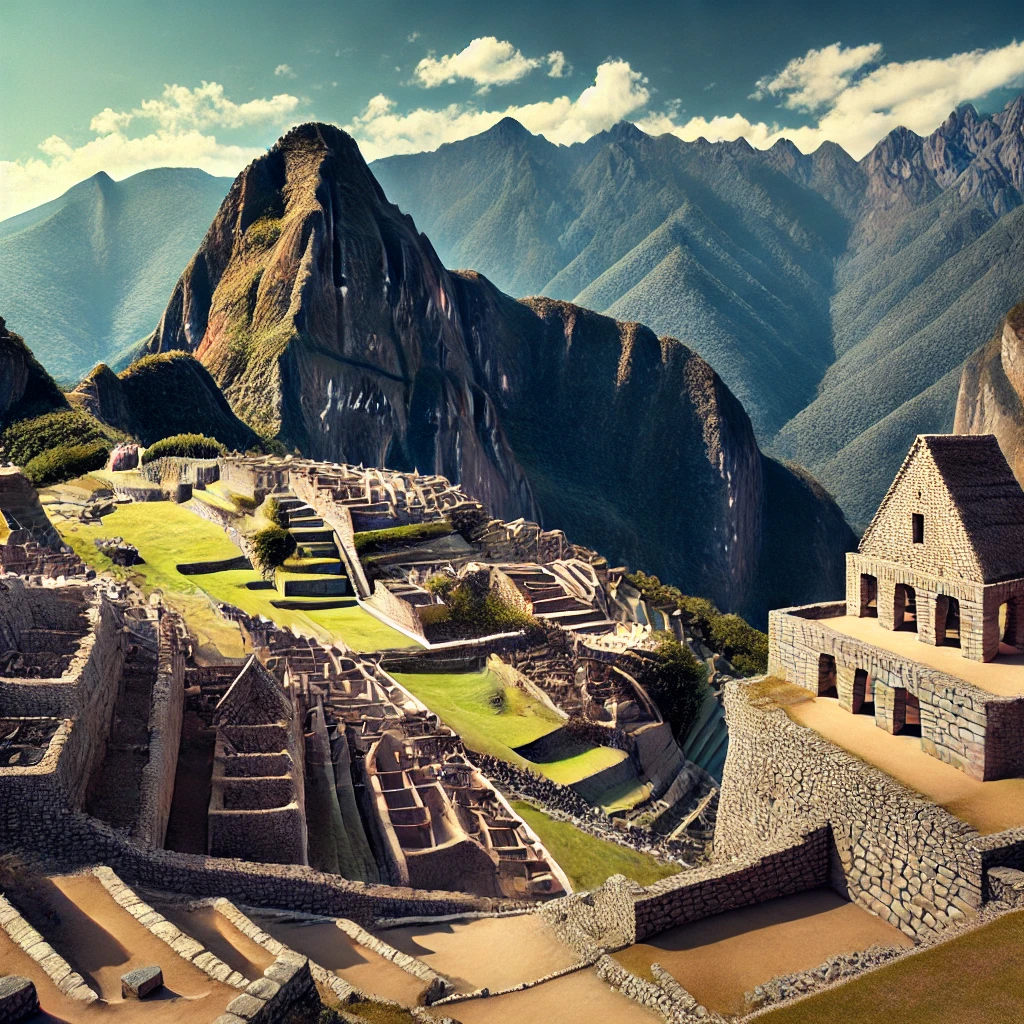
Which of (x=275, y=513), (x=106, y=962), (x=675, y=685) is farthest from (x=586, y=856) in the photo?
(x=275, y=513)

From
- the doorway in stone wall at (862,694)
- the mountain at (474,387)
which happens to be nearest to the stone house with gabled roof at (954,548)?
the doorway in stone wall at (862,694)

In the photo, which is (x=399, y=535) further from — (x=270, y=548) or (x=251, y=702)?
(x=251, y=702)

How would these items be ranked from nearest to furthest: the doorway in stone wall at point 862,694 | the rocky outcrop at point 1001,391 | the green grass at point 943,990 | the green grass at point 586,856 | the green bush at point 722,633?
the green grass at point 943,990
the doorway in stone wall at point 862,694
the green grass at point 586,856
the green bush at point 722,633
the rocky outcrop at point 1001,391

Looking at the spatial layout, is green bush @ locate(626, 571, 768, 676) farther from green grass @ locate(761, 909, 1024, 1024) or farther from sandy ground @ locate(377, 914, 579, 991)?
green grass @ locate(761, 909, 1024, 1024)

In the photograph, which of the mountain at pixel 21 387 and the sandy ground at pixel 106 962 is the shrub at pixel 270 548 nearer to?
the sandy ground at pixel 106 962

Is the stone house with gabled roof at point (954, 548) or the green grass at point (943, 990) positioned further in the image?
the stone house with gabled roof at point (954, 548)

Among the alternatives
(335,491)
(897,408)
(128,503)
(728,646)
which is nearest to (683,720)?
(728,646)

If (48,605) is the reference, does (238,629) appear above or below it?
below

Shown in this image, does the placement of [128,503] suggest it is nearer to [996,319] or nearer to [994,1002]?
[994,1002]
